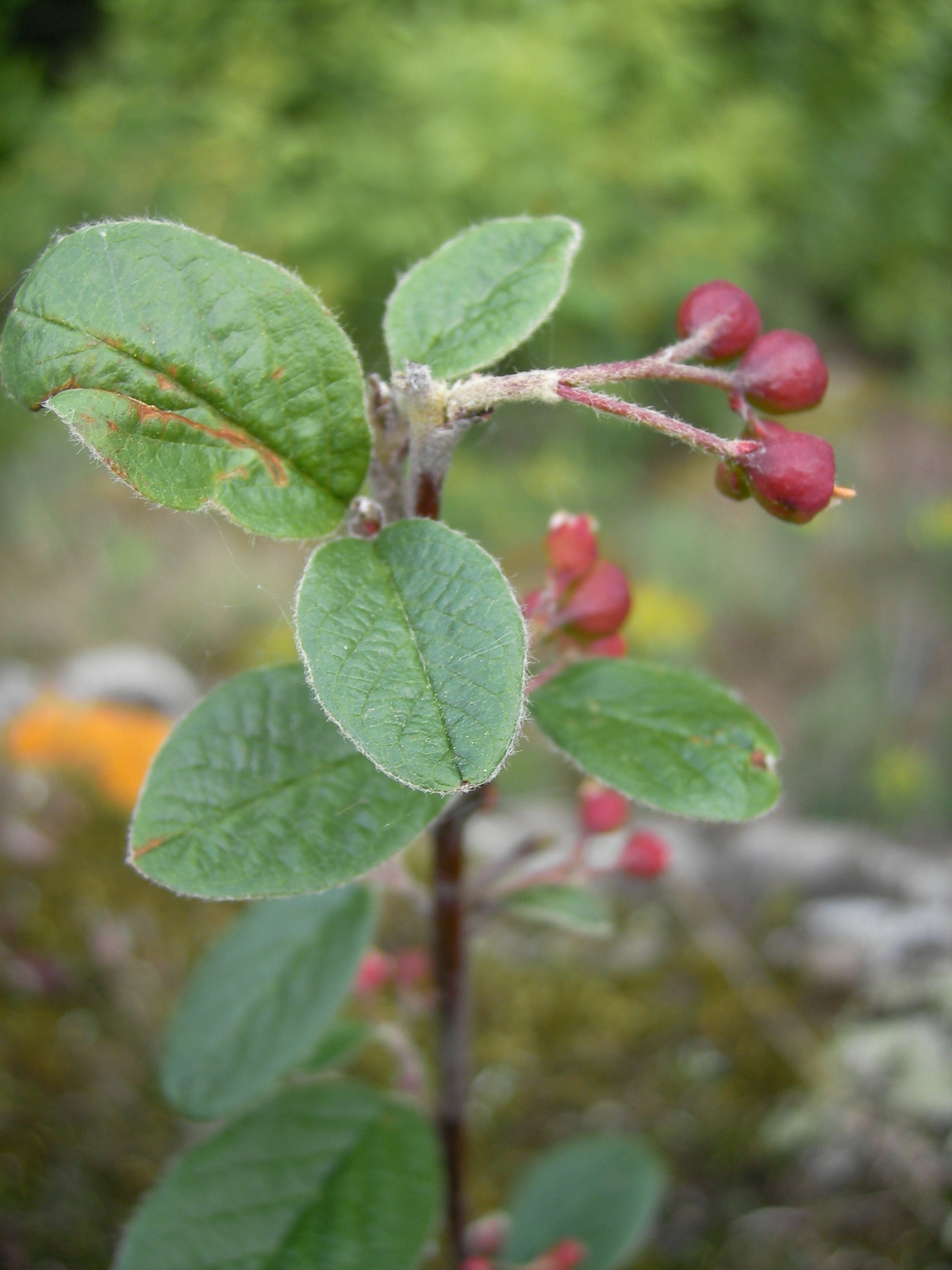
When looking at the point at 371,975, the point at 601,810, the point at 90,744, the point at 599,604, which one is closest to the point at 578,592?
the point at 599,604

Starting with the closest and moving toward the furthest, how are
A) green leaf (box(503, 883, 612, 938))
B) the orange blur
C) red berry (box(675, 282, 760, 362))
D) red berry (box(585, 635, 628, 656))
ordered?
red berry (box(675, 282, 760, 362)), red berry (box(585, 635, 628, 656)), green leaf (box(503, 883, 612, 938)), the orange blur

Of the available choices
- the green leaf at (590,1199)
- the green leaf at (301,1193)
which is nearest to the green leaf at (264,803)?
the green leaf at (301,1193)

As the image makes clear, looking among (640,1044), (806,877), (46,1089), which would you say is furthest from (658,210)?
(46,1089)

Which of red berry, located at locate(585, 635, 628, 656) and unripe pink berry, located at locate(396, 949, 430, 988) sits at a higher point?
red berry, located at locate(585, 635, 628, 656)

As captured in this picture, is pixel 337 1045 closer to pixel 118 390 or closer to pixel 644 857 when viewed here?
pixel 644 857

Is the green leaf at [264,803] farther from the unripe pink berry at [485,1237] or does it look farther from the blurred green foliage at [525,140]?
the blurred green foliage at [525,140]

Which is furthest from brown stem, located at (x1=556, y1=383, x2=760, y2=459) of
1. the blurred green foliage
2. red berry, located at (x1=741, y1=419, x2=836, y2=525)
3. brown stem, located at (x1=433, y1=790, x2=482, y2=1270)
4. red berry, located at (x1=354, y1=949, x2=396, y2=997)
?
the blurred green foliage

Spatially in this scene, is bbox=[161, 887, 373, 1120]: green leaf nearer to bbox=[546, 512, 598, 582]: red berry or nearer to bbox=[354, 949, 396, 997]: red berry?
bbox=[354, 949, 396, 997]: red berry
